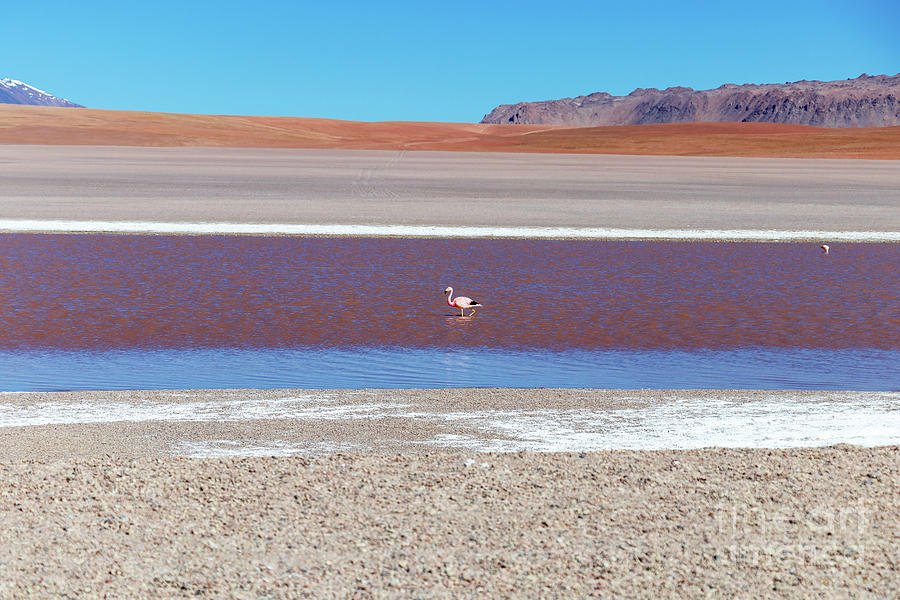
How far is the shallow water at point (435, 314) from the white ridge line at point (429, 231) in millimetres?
876

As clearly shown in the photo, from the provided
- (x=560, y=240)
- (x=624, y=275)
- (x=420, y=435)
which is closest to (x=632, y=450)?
(x=420, y=435)

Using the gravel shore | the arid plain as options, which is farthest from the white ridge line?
the gravel shore

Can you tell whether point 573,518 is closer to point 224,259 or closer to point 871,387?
point 871,387

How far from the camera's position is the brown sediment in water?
197 ft

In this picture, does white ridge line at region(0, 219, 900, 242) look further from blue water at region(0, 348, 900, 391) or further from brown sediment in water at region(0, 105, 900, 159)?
brown sediment in water at region(0, 105, 900, 159)

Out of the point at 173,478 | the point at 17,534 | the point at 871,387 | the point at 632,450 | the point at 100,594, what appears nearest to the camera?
the point at 100,594

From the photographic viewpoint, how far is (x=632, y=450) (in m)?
6.54

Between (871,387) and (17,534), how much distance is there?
6431 mm

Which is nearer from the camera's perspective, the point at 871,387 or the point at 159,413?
the point at 159,413

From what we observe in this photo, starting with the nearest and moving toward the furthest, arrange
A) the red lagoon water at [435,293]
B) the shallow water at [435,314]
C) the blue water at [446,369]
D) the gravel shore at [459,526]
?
the gravel shore at [459,526], the blue water at [446,369], the shallow water at [435,314], the red lagoon water at [435,293]

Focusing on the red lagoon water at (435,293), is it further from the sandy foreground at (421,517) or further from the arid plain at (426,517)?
the sandy foreground at (421,517)

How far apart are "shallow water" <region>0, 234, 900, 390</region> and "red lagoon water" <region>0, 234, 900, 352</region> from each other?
0.04 meters

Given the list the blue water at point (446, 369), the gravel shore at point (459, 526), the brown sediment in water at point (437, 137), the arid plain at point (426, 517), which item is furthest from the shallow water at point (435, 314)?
the brown sediment in water at point (437, 137)

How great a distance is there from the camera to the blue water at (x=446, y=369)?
29.5 ft
